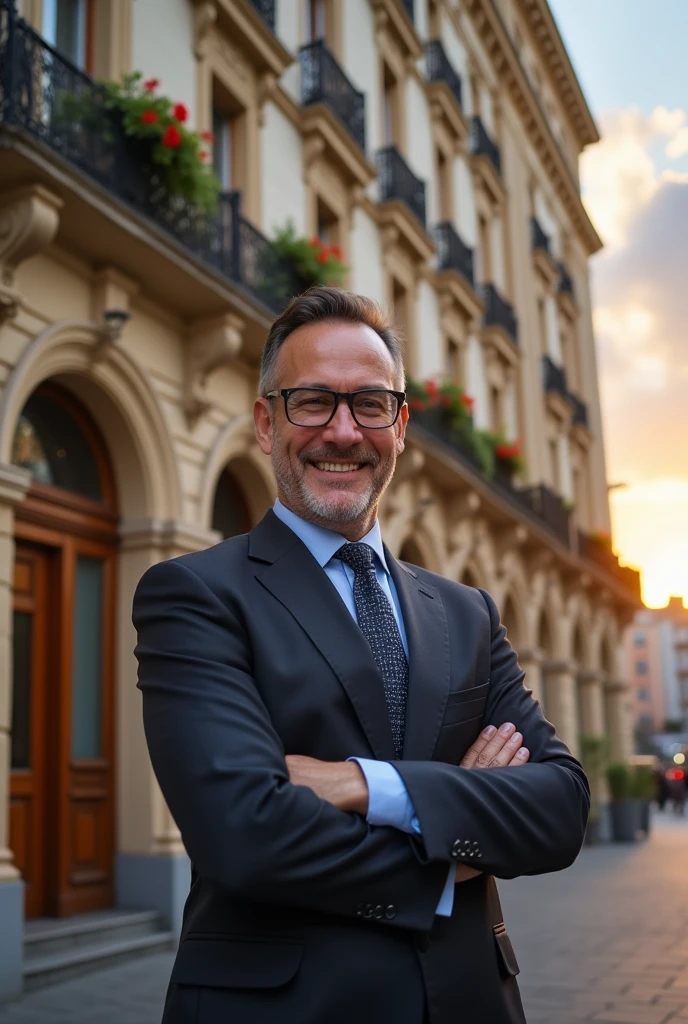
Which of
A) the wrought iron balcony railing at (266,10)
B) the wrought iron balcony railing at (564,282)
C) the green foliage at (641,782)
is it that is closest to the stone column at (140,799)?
the wrought iron balcony railing at (266,10)

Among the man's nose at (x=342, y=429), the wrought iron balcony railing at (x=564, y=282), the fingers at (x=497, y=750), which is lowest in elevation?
the fingers at (x=497, y=750)

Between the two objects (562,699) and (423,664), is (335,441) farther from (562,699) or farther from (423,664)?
(562,699)

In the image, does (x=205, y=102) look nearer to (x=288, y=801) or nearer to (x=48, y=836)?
(x=48, y=836)

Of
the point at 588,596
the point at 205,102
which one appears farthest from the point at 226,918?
the point at 588,596

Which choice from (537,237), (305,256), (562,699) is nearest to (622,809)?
(562,699)

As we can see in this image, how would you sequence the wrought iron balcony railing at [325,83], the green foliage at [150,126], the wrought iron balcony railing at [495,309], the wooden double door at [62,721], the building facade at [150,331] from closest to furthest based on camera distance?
the building facade at [150,331] → the wooden double door at [62,721] → the green foliage at [150,126] → the wrought iron balcony railing at [325,83] → the wrought iron balcony railing at [495,309]

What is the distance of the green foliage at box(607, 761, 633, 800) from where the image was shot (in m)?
21.6

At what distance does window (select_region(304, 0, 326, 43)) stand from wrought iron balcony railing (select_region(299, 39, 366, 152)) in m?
0.92

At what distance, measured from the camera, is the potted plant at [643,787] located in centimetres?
2178

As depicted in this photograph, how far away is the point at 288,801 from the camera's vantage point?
75.9 inches

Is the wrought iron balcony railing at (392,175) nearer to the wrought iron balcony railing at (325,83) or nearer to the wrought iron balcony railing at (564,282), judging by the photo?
the wrought iron balcony railing at (325,83)

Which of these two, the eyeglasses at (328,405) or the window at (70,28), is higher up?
the window at (70,28)

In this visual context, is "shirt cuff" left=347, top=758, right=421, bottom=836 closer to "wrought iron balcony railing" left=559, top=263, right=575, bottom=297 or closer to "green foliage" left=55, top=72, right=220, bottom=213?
"green foliage" left=55, top=72, right=220, bottom=213

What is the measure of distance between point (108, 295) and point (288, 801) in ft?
25.1
